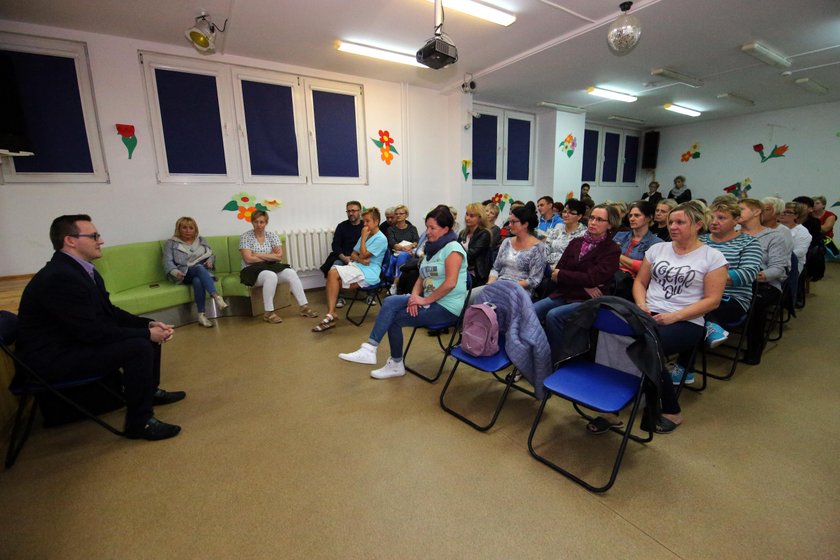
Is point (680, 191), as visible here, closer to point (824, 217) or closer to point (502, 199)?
point (824, 217)

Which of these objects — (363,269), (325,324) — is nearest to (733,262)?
(363,269)

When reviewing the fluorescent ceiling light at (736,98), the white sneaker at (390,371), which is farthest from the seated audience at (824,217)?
the white sneaker at (390,371)

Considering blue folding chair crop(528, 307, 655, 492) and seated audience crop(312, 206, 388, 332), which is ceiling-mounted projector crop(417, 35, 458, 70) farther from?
blue folding chair crop(528, 307, 655, 492)

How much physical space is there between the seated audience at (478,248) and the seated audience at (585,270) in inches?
43.6

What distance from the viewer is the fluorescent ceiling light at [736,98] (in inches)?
279

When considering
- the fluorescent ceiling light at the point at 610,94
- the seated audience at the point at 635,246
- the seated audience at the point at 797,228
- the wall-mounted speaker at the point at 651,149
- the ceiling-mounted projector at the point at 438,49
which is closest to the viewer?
the ceiling-mounted projector at the point at 438,49

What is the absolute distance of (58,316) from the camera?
6.55 feet

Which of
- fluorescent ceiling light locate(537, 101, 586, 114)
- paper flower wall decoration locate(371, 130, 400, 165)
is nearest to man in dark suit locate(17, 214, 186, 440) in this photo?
paper flower wall decoration locate(371, 130, 400, 165)

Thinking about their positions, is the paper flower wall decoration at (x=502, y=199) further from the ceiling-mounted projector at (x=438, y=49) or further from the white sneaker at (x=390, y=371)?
the white sneaker at (x=390, y=371)

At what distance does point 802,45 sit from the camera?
469 centimetres

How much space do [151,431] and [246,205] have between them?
364 cm

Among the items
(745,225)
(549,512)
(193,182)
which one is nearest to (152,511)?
(549,512)

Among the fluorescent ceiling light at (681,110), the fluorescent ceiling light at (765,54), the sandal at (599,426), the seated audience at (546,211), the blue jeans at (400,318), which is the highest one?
the fluorescent ceiling light at (681,110)

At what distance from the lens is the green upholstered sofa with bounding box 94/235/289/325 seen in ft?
12.7
